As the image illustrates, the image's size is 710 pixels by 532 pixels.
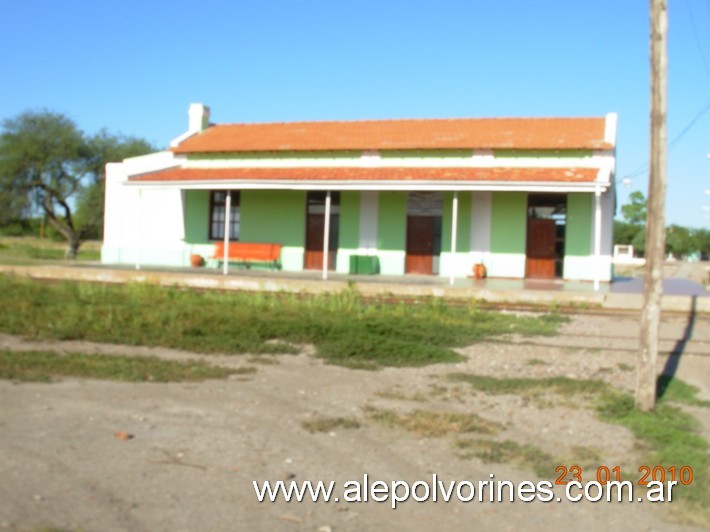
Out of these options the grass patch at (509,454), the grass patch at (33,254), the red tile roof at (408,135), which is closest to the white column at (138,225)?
the red tile roof at (408,135)

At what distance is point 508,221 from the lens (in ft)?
78.0

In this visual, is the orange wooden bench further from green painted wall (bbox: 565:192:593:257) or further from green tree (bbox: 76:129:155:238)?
green tree (bbox: 76:129:155:238)

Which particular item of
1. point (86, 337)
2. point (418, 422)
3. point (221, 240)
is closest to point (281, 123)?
point (221, 240)

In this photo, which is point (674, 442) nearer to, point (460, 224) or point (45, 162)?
Answer: point (460, 224)

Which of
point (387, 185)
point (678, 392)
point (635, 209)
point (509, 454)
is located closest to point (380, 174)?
point (387, 185)

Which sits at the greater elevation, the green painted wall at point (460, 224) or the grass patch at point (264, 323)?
the green painted wall at point (460, 224)

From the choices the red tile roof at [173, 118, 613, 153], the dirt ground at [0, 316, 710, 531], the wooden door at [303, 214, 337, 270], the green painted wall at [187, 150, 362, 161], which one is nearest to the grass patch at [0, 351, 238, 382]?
the dirt ground at [0, 316, 710, 531]

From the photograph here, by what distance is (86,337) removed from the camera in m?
11.3

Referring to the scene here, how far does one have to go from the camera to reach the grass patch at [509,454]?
5770 millimetres

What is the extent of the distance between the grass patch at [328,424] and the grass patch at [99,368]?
7.38 ft

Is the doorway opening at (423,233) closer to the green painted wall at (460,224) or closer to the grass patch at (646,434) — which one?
the green painted wall at (460,224)

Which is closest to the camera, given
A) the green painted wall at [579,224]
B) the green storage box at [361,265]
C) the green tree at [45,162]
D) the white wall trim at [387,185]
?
the white wall trim at [387,185]

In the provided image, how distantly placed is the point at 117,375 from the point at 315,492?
4239mm

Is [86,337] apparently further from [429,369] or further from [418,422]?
[418,422]
